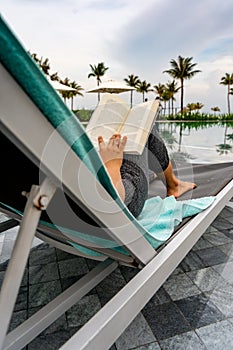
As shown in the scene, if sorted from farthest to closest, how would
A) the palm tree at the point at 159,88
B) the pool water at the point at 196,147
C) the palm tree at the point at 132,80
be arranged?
the palm tree at the point at 132,80 → the palm tree at the point at 159,88 → the pool water at the point at 196,147

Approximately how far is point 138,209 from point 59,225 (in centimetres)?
38

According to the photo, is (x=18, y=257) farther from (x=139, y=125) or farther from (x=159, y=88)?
(x=159, y=88)

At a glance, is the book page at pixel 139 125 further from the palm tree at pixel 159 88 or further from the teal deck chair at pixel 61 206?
the palm tree at pixel 159 88

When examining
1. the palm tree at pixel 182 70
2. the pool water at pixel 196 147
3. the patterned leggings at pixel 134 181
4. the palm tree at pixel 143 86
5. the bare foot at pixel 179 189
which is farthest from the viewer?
the palm tree at pixel 143 86

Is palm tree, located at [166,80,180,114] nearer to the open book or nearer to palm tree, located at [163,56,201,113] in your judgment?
palm tree, located at [163,56,201,113]

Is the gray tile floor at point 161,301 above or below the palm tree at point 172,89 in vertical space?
below

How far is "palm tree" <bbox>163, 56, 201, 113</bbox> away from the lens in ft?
71.5

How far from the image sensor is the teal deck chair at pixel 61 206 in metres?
0.45

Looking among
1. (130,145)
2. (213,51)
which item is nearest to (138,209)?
(130,145)

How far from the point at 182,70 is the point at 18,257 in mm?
23986

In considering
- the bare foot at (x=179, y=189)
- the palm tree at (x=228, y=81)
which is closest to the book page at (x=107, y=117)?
the bare foot at (x=179, y=189)

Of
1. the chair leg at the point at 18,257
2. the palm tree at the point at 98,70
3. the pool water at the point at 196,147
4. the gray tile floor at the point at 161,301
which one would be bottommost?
the gray tile floor at the point at 161,301

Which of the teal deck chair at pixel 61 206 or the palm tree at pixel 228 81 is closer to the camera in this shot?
the teal deck chair at pixel 61 206

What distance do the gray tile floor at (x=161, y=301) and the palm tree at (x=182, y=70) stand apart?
22.6 metres
